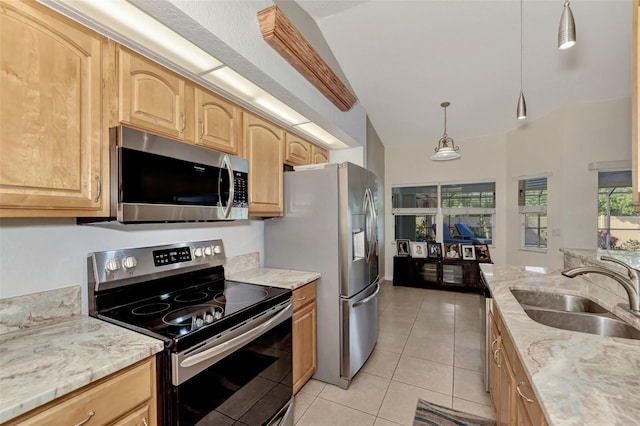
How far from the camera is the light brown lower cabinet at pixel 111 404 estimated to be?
792 mm

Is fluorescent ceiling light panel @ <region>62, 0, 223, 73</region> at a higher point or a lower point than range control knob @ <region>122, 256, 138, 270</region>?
higher

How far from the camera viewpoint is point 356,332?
7.58 feet

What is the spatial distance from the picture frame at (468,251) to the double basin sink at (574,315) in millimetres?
3424

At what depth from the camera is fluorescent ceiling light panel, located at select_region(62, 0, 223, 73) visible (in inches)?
45.3

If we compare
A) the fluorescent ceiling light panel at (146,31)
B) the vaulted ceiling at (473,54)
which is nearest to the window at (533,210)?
the vaulted ceiling at (473,54)

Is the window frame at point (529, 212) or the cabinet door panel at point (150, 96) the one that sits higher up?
the cabinet door panel at point (150, 96)

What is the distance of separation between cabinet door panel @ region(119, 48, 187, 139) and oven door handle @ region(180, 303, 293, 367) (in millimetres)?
1110

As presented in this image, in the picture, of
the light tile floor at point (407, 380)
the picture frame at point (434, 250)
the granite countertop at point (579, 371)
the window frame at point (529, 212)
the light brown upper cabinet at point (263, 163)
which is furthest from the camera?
the picture frame at point (434, 250)

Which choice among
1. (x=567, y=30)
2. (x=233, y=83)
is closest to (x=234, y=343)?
(x=233, y=83)

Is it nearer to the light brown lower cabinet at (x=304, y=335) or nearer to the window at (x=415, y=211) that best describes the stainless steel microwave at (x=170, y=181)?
the light brown lower cabinet at (x=304, y=335)

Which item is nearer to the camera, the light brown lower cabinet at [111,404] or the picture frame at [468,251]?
the light brown lower cabinet at [111,404]

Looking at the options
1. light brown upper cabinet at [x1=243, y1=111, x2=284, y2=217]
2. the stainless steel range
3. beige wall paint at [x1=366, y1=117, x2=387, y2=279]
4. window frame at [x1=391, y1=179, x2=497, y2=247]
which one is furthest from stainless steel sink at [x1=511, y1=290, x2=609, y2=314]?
window frame at [x1=391, y1=179, x2=497, y2=247]

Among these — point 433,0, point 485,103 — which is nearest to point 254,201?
point 433,0

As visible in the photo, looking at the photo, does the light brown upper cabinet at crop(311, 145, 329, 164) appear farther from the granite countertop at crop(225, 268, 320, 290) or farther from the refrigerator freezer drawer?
the refrigerator freezer drawer
